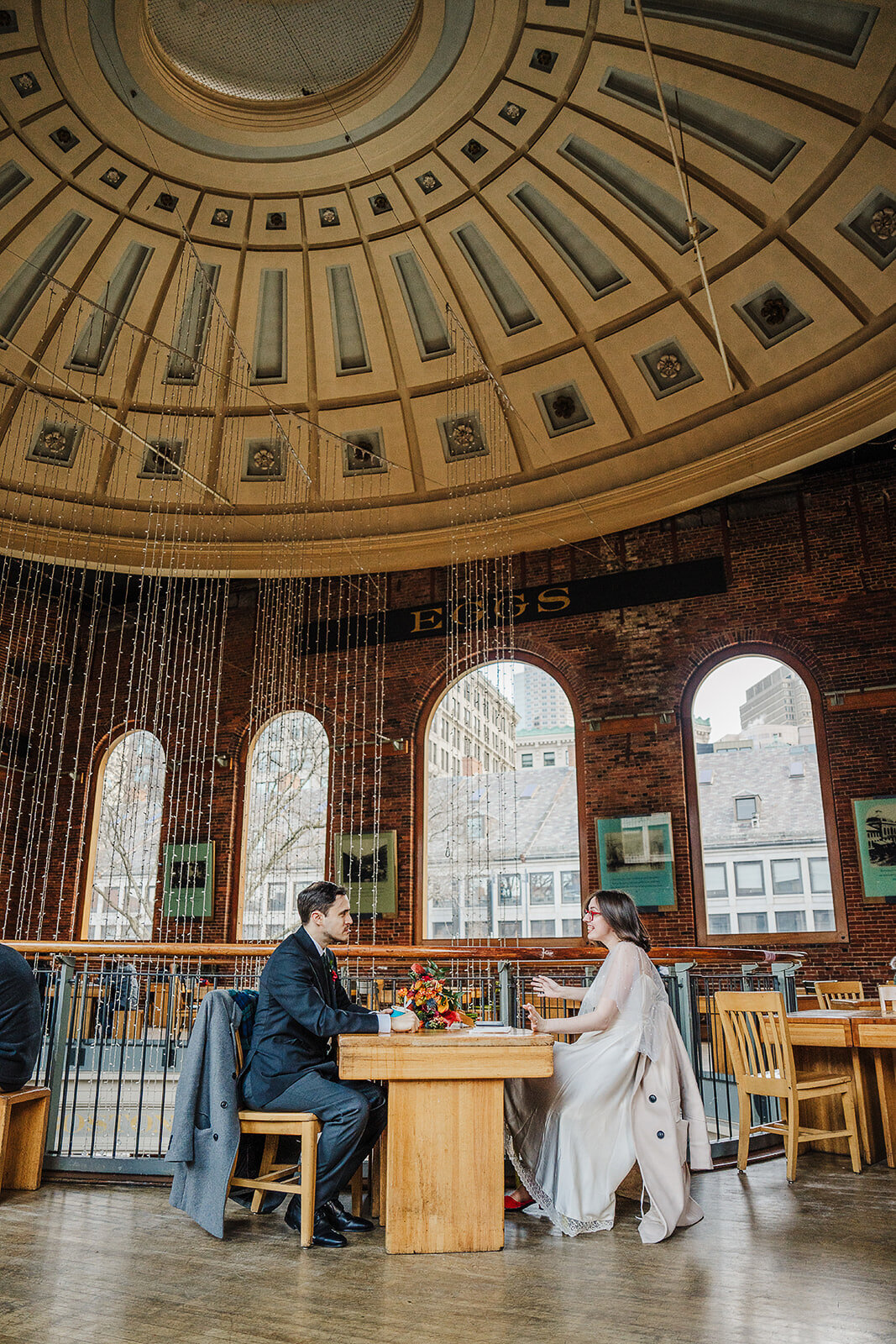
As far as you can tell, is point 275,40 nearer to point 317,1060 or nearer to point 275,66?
point 275,66

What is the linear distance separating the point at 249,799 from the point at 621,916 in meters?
11.4

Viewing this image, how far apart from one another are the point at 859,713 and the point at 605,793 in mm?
3407

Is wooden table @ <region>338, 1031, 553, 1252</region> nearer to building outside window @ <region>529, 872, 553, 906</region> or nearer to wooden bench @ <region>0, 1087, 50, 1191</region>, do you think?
wooden bench @ <region>0, 1087, 50, 1191</region>

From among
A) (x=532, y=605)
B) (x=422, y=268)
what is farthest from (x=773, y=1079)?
(x=422, y=268)

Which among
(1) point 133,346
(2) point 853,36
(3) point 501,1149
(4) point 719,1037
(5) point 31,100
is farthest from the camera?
(1) point 133,346

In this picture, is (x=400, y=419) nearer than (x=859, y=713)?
No

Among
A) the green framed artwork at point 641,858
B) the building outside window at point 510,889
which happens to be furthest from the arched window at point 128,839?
the green framed artwork at point 641,858

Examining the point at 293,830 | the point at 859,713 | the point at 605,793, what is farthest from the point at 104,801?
the point at 859,713

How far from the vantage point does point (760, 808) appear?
1264 centimetres

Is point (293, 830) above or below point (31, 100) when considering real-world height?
below

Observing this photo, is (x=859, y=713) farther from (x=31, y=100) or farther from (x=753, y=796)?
(x=31, y=100)

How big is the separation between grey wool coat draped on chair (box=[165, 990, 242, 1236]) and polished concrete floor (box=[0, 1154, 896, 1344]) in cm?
17

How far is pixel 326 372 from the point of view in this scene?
49.3ft

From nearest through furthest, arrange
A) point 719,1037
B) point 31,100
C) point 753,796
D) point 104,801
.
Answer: point 719,1037 → point 31,100 → point 753,796 → point 104,801
